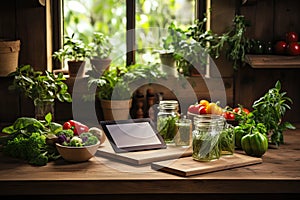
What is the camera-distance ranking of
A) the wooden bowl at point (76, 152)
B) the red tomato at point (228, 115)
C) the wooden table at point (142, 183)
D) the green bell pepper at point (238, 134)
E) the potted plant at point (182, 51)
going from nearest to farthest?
the wooden table at point (142, 183)
the wooden bowl at point (76, 152)
the green bell pepper at point (238, 134)
the red tomato at point (228, 115)
the potted plant at point (182, 51)

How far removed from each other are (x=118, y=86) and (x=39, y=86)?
1.38ft

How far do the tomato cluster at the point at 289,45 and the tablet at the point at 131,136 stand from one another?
858mm

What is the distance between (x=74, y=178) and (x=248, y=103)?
53.4 inches

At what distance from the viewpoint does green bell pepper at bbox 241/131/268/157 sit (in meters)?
2.56

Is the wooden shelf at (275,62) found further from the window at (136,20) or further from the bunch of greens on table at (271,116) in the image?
the window at (136,20)

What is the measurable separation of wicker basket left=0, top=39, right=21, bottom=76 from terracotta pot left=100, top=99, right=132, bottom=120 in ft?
1.61

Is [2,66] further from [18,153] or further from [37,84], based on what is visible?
[18,153]

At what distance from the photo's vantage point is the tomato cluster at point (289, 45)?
10.1 feet

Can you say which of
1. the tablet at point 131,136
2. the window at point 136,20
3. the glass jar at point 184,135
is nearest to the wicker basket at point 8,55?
the window at point 136,20

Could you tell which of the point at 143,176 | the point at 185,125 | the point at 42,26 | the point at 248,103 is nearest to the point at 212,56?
the point at 248,103

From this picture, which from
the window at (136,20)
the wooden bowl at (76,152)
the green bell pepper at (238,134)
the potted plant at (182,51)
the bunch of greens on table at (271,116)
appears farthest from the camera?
the window at (136,20)

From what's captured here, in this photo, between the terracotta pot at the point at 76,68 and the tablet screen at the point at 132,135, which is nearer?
the tablet screen at the point at 132,135

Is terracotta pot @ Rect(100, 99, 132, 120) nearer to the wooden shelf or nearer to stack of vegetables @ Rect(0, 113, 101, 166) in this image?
stack of vegetables @ Rect(0, 113, 101, 166)

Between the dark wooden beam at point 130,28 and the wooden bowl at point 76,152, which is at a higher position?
the dark wooden beam at point 130,28
